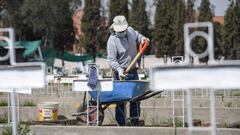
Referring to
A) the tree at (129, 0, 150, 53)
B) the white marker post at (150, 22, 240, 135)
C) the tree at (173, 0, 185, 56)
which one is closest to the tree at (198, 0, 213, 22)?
the tree at (173, 0, 185, 56)

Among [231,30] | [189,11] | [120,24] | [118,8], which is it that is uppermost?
[118,8]

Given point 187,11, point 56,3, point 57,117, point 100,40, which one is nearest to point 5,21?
point 56,3

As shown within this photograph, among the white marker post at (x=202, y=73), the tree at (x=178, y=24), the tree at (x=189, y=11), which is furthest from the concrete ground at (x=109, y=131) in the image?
the tree at (x=178, y=24)

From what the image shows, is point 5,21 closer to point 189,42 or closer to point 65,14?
point 65,14

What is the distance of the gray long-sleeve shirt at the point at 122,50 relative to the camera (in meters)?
8.27

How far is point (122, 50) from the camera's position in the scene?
8.28 meters

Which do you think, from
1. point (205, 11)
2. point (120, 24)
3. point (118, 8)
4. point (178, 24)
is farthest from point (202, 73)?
point (118, 8)

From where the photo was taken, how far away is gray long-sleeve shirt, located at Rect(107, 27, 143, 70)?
8266 millimetres

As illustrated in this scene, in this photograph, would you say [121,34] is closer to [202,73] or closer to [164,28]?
[202,73]

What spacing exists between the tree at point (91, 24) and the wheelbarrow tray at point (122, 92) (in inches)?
1582

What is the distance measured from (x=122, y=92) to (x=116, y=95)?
0.31 feet

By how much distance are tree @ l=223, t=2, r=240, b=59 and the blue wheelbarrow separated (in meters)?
32.2

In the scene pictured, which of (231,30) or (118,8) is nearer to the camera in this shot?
(231,30)

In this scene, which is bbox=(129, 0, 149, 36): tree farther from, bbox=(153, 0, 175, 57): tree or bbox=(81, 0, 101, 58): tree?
bbox=(81, 0, 101, 58): tree
